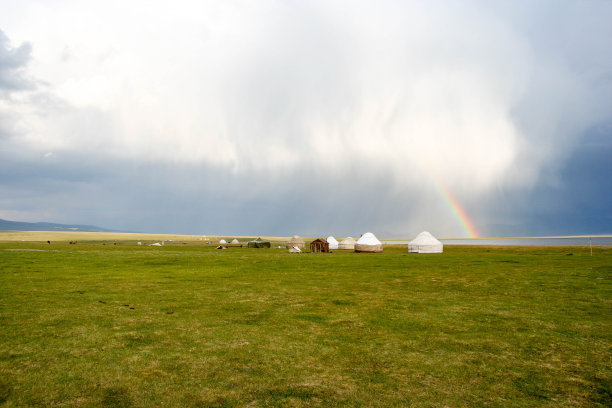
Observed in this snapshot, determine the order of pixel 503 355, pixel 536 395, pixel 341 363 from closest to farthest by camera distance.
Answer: pixel 536 395
pixel 341 363
pixel 503 355

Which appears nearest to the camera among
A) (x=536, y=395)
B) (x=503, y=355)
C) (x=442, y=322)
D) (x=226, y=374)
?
(x=536, y=395)

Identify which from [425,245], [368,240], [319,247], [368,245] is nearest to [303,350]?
[425,245]

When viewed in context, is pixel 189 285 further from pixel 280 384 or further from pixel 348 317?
pixel 280 384

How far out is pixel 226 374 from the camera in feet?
26.3

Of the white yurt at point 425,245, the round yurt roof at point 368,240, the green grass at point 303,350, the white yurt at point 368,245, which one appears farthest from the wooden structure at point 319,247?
the green grass at point 303,350

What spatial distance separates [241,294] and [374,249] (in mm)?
62536

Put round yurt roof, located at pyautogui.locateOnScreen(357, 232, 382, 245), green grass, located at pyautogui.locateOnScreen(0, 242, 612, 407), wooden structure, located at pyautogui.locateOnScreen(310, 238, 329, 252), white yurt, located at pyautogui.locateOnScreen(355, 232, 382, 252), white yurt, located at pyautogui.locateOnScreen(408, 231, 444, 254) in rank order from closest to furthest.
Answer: green grass, located at pyautogui.locateOnScreen(0, 242, 612, 407)
white yurt, located at pyautogui.locateOnScreen(408, 231, 444, 254)
white yurt, located at pyautogui.locateOnScreen(355, 232, 382, 252)
round yurt roof, located at pyautogui.locateOnScreen(357, 232, 382, 245)
wooden structure, located at pyautogui.locateOnScreen(310, 238, 329, 252)

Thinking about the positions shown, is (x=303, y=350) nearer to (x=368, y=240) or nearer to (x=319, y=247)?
(x=368, y=240)

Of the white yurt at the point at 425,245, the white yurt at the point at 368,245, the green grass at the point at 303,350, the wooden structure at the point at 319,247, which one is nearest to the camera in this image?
the green grass at the point at 303,350

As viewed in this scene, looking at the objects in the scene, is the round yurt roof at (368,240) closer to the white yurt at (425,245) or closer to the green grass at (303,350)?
the white yurt at (425,245)

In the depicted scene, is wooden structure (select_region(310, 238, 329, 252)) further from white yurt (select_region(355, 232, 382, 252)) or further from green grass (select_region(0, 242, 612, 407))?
green grass (select_region(0, 242, 612, 407))

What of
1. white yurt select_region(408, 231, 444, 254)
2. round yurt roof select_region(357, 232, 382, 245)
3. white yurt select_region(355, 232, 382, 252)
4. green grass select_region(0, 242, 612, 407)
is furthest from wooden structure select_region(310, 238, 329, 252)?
green grass select_region(0, 242, 612, 407)

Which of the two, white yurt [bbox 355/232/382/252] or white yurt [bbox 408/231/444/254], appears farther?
white yurt [bbox 355/232/382/252]

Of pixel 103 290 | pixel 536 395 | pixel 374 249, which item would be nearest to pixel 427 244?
pixel 374 249
